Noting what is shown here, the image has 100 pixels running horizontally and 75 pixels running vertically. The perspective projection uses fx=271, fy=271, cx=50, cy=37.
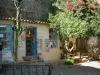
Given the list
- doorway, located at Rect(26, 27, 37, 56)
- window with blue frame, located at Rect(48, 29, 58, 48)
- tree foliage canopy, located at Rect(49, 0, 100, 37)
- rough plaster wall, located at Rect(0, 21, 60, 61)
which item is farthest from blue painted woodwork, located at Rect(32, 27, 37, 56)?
tree foliage canopy, located at Rect(49, 0, 100, 37)

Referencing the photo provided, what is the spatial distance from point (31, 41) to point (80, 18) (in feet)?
13.6

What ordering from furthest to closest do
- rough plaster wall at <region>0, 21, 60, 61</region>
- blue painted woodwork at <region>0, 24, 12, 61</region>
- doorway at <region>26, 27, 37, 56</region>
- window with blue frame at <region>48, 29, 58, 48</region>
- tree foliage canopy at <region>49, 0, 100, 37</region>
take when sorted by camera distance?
window with blue frame at <region>48, 29, 58, 48</region>, doorway at <region>26, 27, 37, 56</region>, rough plaster wall at <region>0, 21, 60, 61</region>, tree foliage canopy at <region>49, 0, 100, 37</region>, blue painted woodwork at <region>0, 24, 12, 61</region>

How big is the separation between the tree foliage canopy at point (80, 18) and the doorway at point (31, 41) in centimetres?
206

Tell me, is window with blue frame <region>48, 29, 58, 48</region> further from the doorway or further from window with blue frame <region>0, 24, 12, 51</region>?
window with blue frame <region>0, 24, 12, 51</region>

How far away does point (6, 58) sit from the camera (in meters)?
17.6

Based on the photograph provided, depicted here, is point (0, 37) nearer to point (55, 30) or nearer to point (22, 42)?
point (22, 42)

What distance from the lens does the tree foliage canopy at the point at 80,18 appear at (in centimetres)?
1883

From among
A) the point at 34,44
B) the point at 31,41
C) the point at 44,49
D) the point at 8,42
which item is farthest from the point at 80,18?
the point at 8,42

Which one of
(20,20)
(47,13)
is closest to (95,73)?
(20,20)

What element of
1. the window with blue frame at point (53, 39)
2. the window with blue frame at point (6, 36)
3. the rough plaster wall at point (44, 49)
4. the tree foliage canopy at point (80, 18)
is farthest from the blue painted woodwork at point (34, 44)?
the window with blue frame at point (6, 36)

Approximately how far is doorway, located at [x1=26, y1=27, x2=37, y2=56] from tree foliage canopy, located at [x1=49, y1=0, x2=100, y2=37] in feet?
6.76

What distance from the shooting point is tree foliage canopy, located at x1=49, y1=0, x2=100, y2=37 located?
18.8m

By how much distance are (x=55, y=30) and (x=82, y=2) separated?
352 centimetres

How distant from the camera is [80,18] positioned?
19.2m
